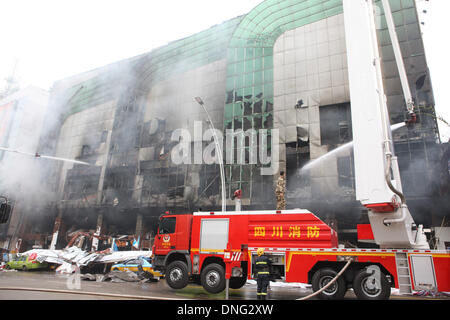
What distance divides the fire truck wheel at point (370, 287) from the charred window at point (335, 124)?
14.7m

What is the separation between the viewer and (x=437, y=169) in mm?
17938

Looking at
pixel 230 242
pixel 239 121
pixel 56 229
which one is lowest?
pixel 230 242

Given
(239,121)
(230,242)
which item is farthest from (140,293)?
(239,121)

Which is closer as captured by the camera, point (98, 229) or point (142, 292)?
point (142, 292)

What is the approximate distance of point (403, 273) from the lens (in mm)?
7328

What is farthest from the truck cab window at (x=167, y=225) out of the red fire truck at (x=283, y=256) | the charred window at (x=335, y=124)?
the charred window at (x=335, y=124)

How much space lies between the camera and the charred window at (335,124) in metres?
21.2

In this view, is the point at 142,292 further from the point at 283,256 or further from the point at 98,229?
the point at 98,229

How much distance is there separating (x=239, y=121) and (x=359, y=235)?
17.3 meters

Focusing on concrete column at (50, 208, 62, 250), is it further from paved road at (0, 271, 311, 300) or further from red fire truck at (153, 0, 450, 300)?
red fire truck at (153, 0, 450, 300)

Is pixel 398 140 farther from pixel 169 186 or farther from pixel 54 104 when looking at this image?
pixel 54 104

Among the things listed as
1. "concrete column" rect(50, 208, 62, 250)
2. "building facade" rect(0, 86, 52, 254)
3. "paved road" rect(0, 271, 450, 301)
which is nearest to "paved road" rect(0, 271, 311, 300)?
"paved road" rect(0, 271, 450, 301)

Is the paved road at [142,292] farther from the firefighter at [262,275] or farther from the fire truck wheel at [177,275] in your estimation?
the firefighter at [262,275]
